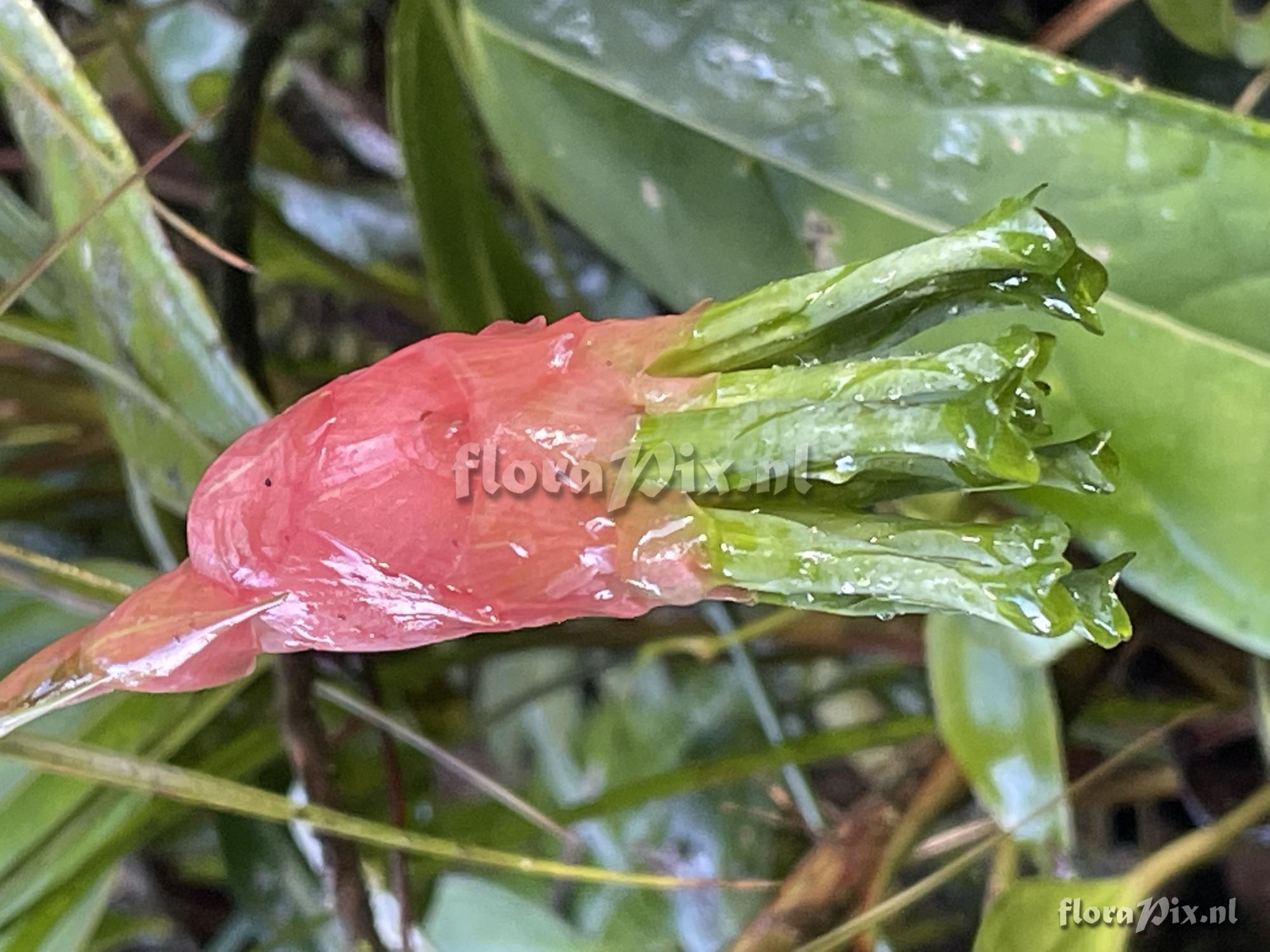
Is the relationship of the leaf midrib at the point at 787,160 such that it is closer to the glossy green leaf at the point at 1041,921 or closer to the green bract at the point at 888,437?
the green bract at the point at 888,437

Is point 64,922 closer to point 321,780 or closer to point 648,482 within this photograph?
point 321,780

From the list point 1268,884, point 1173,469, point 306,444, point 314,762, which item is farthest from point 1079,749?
point 306,444

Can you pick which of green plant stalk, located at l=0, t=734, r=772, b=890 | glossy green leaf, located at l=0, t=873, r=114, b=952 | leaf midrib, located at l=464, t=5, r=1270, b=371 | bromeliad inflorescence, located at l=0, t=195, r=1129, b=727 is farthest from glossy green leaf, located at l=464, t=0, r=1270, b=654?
glossy green leaf, located at l=0, t=873, r=114, b=952

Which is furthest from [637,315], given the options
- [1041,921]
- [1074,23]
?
[1041,921]

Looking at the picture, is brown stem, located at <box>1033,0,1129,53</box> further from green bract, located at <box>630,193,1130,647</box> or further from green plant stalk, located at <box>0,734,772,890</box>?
green plant stalk, located at <box>0,734,772,890</box>

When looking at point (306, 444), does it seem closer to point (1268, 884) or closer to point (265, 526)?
point (265, 526)

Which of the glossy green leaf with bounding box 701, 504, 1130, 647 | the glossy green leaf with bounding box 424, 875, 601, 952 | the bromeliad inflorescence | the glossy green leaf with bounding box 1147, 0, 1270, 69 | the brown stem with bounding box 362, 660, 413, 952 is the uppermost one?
the bromeliad inflorescence
